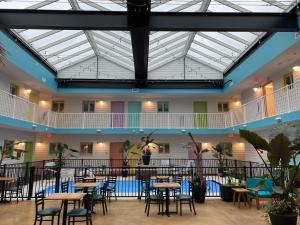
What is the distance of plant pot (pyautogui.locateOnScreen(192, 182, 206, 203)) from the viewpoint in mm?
8992

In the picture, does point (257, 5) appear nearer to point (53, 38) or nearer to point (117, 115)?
point (53, 38)

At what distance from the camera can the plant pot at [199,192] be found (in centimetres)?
899

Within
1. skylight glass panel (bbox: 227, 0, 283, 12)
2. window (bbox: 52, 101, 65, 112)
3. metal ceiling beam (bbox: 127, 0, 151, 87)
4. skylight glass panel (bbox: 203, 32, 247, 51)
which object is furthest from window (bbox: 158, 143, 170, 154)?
skylight glass panel (bbox: 227, 0, 283, 12)

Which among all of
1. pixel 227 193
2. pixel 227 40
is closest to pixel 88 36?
pixel 227 40

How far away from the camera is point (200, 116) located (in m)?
18.8

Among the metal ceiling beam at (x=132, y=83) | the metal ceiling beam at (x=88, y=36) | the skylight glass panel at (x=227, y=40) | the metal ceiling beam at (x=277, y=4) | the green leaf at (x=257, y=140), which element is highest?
the metal ceiling beam at (x=88, y=36)

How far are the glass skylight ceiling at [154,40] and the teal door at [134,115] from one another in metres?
3.01

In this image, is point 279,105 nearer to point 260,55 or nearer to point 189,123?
point 260,55

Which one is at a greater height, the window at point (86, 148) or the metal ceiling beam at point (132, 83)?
the metal ceiling beam at point (132, 83)

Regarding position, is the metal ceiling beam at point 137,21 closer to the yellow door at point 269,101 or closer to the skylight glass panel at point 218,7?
the skylight glass panel at point 218,7

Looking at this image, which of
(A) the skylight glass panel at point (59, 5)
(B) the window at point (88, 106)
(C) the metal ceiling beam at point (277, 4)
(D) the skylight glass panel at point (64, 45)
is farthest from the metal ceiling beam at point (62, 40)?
(C) the metal ceiling beam at point (277, 4)

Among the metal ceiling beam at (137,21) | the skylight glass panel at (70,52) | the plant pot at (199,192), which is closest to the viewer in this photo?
the metal ceiling beam at (137,21)

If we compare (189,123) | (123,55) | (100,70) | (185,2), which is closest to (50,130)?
(100,70)

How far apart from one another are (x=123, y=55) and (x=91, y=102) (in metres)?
5.37
